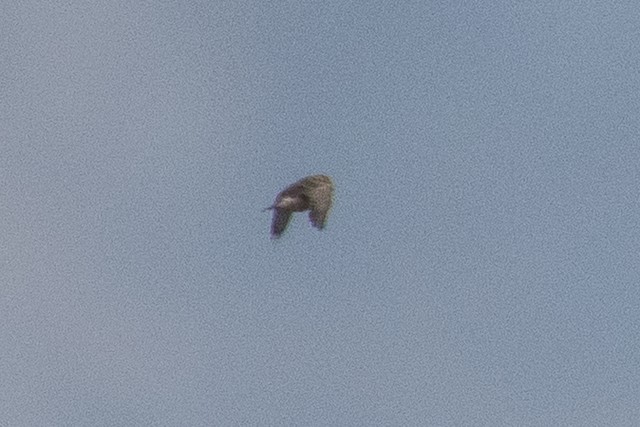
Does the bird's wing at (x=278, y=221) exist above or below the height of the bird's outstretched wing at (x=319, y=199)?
below

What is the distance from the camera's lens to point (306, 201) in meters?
59.0

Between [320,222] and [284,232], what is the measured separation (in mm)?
2228

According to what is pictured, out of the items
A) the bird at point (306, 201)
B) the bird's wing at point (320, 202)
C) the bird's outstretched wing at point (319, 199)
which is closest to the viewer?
the bird at point (306, 201)

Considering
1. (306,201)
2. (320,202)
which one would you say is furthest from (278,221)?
(320,202)

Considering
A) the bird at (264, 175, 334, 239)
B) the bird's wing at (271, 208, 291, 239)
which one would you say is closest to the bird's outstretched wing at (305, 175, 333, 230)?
the bird at (264, 175, 334, 239)

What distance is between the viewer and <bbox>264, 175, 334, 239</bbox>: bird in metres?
58.6

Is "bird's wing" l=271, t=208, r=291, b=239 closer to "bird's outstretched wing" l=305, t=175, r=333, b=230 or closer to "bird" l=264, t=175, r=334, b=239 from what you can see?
"bird" l=264, t=175, r=334, b=239

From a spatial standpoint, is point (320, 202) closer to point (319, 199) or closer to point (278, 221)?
point (319, 199)

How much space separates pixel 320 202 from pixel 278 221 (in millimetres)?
2773

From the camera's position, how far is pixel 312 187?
5875 centimetres

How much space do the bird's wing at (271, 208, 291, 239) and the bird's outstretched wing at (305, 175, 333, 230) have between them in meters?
1.52

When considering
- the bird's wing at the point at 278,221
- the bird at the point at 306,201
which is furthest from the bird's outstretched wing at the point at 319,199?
the bird's wing at the point at 278,221

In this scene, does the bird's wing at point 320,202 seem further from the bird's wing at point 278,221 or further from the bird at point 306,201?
the bird's wing at point 278,221

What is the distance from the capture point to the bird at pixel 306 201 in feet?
192
